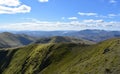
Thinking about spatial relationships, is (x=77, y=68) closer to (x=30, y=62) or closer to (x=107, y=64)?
(x=107, y=64)

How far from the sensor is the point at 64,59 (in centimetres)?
11881

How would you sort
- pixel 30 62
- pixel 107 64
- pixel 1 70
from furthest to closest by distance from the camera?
pixel 1 70 < pixel 30 62 < pixel 107 64

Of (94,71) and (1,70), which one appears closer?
(94,71)

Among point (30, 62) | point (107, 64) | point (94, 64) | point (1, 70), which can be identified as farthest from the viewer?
point (1, 70)

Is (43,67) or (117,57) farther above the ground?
(117,57)

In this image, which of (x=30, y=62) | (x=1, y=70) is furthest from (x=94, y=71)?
(x=1, y=70)

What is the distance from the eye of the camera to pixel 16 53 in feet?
536

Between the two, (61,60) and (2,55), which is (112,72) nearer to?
(61,60)

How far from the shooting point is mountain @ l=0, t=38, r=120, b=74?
7738cm

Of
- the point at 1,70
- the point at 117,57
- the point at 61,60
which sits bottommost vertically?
the point at 1,70

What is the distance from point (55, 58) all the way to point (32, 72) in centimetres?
1493

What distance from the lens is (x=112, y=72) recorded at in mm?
66812

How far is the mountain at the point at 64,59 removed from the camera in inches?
3046

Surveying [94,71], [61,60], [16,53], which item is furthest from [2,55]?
[94,71]
